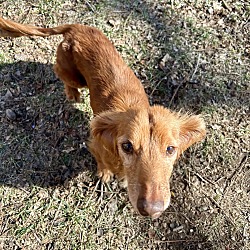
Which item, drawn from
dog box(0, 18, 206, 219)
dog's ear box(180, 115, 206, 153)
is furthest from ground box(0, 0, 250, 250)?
dog's ear box(180, 115, 206, 153)

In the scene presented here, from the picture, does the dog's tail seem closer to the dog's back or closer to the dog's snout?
the dog's back

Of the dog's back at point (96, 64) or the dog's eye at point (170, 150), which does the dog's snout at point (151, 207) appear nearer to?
the dog's eye at point (170, 150)

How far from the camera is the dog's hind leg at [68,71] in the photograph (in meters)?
3.97

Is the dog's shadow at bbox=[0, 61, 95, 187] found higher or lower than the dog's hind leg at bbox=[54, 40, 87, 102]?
lower

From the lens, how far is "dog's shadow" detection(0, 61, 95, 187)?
4.21 metres

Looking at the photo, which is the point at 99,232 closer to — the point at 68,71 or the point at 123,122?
the point at 123,122

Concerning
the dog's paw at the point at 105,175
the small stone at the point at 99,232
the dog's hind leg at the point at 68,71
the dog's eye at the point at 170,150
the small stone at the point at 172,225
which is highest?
the dog's eye at the point at 170,150

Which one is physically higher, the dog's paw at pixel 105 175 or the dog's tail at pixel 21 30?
the dog's tail at pixel 21 30

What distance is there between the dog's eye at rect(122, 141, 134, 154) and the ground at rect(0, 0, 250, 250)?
3.96ft

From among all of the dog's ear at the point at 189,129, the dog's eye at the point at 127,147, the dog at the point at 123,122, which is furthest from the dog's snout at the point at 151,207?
the dog's ear at the point at 189,129

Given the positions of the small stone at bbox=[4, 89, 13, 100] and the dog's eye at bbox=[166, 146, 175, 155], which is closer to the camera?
the dog's eye at bbox=[166, 146, 175, 155]

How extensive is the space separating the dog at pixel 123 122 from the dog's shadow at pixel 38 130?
0.86 feet

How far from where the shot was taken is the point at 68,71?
4070 mm

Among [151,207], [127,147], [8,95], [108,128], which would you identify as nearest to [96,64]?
[108,128]
